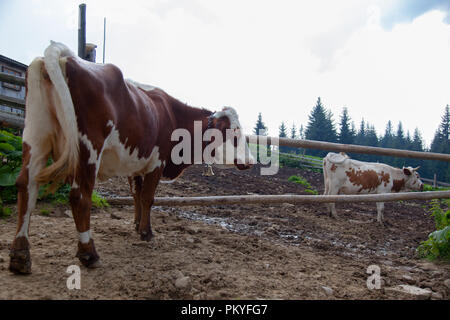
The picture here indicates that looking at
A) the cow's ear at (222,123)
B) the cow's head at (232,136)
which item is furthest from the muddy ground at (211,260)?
the cow's ear at (222,123)

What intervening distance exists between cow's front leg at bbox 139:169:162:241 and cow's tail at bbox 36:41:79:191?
1209 mm

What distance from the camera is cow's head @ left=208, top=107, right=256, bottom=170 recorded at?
12.6 feet

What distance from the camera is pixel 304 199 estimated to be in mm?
4074

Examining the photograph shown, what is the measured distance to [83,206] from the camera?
2301 millimetres

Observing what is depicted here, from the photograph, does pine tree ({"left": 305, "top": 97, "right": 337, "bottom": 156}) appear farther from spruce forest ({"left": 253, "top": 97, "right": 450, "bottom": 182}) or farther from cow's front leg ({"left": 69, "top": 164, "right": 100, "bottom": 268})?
cow's front leg ({"left": 69, "top": 164, "right": 100, "bottom": 268})

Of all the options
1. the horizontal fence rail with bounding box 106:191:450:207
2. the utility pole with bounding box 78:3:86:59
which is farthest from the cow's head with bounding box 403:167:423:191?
the utility pole with bounding box 78:3:86:59

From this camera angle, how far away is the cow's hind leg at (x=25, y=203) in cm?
215

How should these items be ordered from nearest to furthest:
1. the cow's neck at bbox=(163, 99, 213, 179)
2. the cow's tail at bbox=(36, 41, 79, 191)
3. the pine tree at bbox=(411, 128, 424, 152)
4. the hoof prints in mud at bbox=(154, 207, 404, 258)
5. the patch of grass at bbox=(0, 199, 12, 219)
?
1. the cow's tail at bbox=(36, 41, 79, 191)
2. the patch of grass at bbox=(0, 199, 12, 219)
3. the cow's neck at bbox=(163, 99, 213, 179)
4. the hoof prints in mud at bbox=(154, 207, 404, 258)
5. the pine tree at bbox=(411, 128, 424, 152)

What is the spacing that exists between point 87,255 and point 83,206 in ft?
1.23

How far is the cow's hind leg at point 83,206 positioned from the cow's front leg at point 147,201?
95 centimetres

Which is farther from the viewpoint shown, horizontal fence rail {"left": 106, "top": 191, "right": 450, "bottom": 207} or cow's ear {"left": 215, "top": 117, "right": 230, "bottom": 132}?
horizontal fence rail {"left": 106, "top": 191, "right": 450, "bottom": 207}

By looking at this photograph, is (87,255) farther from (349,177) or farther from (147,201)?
(349,177)
